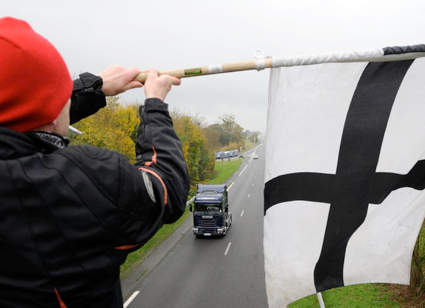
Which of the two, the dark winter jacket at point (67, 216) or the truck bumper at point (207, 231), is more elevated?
the dark winter jacket at point (67, 216)

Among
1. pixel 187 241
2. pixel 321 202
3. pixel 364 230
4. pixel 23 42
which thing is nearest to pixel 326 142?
pixel 321 202

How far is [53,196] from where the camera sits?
97cm

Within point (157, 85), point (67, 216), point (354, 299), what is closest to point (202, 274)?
point (354, 299)

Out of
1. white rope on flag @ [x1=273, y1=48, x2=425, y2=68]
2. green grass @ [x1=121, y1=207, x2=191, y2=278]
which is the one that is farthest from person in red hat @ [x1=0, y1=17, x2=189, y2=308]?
green grass @ [x1=121, y1=207, x2=191, y2=278]

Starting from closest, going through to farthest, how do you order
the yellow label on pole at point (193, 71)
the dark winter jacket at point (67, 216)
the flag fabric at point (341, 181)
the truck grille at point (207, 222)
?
the dark winter jacket at point (67, 216) → the yellow label on pole at point (193, 71) → the flag fabric at point (341, 181) → the truck grille at point (207, 222)

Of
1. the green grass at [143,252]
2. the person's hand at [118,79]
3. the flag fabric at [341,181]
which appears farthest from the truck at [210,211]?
the person's hand at [118,79]

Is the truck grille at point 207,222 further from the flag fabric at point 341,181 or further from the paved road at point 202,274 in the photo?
the flag fabric at point 341,181

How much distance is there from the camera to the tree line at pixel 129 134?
1432cm

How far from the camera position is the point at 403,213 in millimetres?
2500

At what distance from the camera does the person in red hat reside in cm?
96

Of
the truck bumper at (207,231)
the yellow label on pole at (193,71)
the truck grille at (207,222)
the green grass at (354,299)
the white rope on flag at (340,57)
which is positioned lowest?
the truck bumper at (207,231)

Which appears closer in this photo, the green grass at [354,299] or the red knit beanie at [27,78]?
the red knit beanie at [27,78]

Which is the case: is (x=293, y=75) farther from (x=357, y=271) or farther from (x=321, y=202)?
(x=357, y=271)

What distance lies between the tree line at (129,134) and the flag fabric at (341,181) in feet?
39.7
